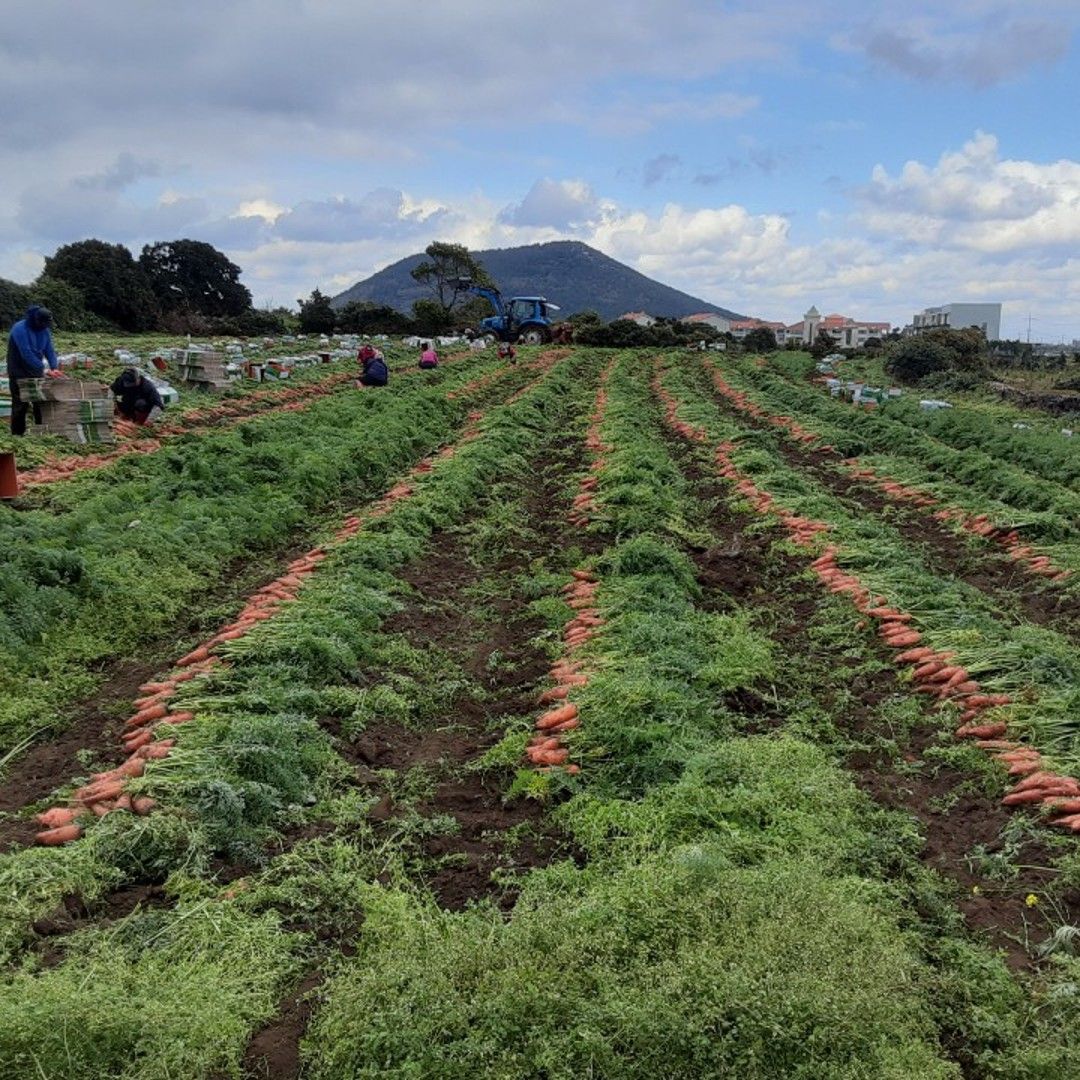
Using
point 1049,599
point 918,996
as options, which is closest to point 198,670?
point 918,996

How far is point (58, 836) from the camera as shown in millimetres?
4633

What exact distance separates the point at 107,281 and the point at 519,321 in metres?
23.1

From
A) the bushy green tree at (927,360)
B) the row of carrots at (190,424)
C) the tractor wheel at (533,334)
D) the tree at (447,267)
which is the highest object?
the tree at (447,267)

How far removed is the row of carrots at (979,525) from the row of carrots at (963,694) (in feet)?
7.78

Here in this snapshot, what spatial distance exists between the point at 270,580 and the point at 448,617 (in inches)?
83.6

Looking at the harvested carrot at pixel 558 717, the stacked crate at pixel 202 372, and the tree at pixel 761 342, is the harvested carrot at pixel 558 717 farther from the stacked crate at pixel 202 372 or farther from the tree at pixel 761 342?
the tree at pixel 761 342

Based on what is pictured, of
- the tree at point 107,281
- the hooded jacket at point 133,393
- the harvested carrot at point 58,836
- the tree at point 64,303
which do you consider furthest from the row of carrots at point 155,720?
the tree at point 107,281

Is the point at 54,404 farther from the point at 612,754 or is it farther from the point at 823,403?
the point at 823,403

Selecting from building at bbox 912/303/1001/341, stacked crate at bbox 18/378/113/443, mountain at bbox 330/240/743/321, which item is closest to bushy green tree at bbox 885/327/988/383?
stacked crate at bbox 18/378/113/443

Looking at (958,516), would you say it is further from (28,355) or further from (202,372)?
(202,372)

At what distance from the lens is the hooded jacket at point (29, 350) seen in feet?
41.5

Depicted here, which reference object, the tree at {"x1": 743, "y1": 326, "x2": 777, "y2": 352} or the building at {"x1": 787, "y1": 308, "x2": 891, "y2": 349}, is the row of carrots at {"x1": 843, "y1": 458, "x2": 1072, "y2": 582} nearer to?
the tree at {"x1": 743, "y1": 326, "x2": 777, "y2": 352}

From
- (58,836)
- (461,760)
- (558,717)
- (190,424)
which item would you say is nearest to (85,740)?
(58,836)

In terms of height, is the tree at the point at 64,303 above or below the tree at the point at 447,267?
below
